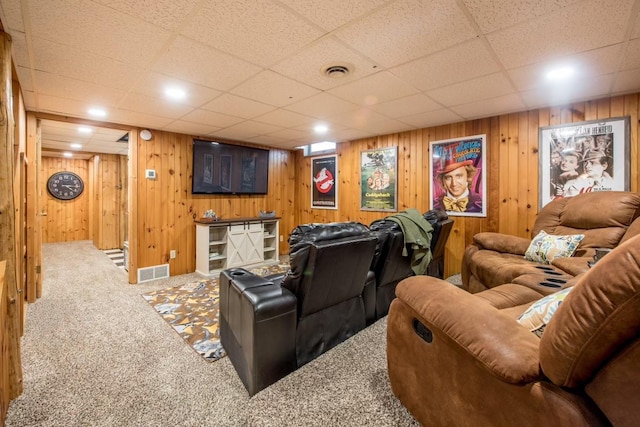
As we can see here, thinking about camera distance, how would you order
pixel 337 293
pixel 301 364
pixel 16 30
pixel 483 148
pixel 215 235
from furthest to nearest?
pixel 215 235 → pixel 483 148 → pixel 337 293 → pixel 301 364 → pixel 16 30

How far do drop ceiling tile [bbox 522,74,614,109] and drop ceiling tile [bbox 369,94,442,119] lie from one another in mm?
902

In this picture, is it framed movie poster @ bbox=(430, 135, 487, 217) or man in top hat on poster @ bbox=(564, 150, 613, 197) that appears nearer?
man in top hat on poster @ bbox=(564, 150, 613, 197)

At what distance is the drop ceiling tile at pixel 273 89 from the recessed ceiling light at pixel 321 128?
1.11 metres

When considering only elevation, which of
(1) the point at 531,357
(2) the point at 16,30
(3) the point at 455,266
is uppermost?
(2) the point at 16,30

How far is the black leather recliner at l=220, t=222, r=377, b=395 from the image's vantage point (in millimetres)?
1767

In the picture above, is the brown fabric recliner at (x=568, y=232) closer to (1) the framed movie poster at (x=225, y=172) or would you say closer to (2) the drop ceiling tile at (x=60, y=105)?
(1) the framed movie poster at (x=225, y=172)

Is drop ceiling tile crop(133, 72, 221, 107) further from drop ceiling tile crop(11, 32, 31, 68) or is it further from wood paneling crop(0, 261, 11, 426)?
wood paneling crop(0, 261, 11, 426)

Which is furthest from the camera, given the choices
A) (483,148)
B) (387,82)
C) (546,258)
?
(483,148)

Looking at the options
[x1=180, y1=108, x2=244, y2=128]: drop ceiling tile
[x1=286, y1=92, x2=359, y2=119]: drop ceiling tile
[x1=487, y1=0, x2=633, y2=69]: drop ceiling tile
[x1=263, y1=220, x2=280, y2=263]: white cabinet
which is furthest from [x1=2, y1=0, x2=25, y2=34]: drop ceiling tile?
[x1=263, y1=220, x2=280, y2=263]: white cabinet

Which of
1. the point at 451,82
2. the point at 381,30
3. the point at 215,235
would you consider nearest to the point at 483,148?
the point at 451,82

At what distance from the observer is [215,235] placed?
16.1 feet

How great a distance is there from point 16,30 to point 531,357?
10.2 ft

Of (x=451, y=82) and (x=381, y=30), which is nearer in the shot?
(x=381, y=30)

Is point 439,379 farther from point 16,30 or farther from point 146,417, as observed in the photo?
point 16,30
